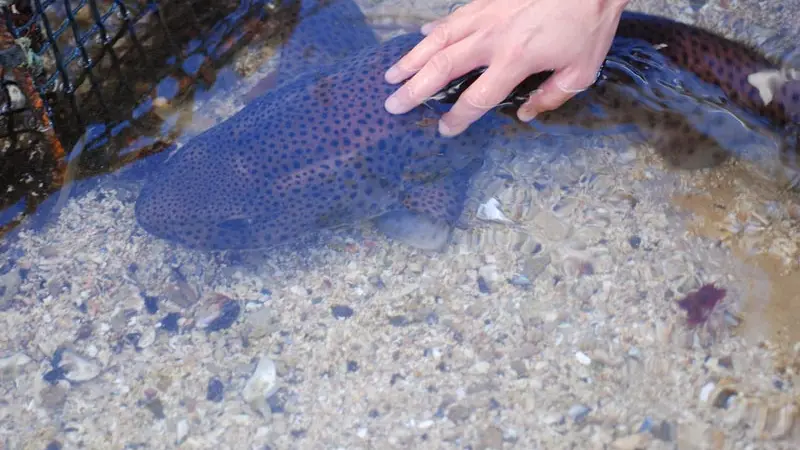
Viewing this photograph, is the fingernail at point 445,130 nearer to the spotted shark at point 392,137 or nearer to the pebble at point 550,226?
the spotted shark at point 392,137

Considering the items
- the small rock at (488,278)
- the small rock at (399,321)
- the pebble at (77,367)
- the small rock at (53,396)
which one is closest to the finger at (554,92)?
the small rock at (488,278)

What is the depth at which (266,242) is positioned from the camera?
376 cm

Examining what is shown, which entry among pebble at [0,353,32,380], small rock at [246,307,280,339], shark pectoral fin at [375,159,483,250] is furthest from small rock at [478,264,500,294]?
pebble at [0,353,32,380]

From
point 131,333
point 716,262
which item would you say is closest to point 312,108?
point 131,333

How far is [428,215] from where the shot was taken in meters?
3.93

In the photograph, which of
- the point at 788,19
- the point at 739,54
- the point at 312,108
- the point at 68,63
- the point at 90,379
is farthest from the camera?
the point at 788,19

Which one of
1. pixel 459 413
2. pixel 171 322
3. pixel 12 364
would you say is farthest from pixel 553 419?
pixel 12 364

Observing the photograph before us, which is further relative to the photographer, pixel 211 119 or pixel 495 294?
pixel 211 119

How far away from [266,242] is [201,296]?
1.54ft

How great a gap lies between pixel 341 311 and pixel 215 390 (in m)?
0.77

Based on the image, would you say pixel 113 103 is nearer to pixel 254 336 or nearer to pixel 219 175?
pixel 219 175

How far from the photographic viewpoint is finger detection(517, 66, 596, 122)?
3611 millimetres

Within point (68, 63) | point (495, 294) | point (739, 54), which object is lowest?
point (495, 294)

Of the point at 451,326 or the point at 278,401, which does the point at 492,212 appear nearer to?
the point at 451,326
